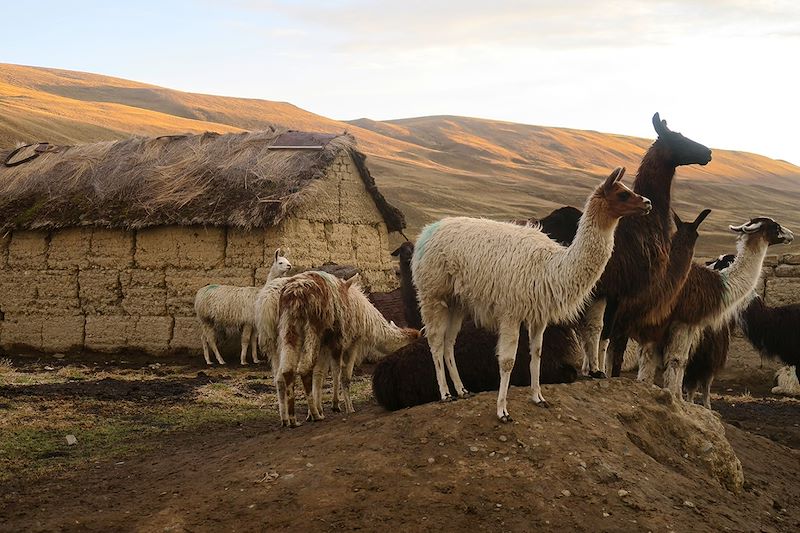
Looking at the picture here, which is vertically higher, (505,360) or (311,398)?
(505,360)

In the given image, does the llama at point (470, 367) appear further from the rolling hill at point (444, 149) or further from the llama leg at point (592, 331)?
the rolling hill at point (444, 149)

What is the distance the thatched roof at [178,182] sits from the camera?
1700 cm

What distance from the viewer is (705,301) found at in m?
10.5

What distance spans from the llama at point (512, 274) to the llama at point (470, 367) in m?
0.73

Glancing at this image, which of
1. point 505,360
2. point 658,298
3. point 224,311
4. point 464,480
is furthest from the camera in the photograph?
point 224,311

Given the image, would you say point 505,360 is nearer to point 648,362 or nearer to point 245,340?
point 648,362

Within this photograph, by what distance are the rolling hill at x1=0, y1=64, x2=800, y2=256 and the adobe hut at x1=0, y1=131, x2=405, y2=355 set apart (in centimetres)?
2216

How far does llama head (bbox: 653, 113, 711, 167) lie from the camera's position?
994 centimetres

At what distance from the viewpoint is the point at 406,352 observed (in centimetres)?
898

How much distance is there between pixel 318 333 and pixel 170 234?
878cm

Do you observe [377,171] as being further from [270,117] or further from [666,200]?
[666,200]

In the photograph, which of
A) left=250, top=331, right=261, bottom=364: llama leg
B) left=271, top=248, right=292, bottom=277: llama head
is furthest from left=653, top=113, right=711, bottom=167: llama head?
left=250, top=331, right=261, bottom=364: llama leg

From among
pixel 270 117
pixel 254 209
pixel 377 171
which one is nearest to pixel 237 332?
pixel 254 209

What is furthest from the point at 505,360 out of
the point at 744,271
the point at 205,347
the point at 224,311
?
the point at 205,347
